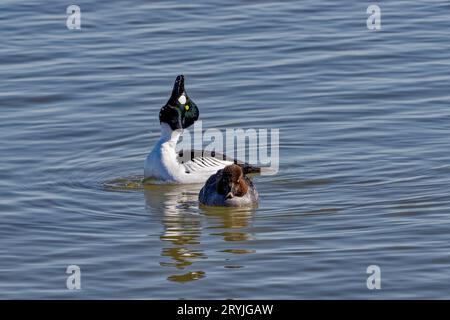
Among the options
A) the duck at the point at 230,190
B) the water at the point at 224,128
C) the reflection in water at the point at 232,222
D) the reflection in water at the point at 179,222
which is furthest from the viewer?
the duck at the point at 230,190

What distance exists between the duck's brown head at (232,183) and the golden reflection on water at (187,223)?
0.65ft

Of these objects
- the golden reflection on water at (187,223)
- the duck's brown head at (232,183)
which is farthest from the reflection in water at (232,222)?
the duck's brown head at (232,183)

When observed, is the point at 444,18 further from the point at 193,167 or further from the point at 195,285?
the point at 195,285

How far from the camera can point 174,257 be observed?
1347 centimetres

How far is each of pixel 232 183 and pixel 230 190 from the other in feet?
0.29

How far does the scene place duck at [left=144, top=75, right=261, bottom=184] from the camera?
54.9ft

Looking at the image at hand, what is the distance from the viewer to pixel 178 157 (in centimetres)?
1708

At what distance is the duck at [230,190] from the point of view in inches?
601

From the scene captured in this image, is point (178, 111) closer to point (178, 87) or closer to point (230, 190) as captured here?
point (178, 87)

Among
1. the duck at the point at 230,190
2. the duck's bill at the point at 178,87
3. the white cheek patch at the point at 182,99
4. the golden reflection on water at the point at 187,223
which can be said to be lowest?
the golden reflection on water at the point at 187,223

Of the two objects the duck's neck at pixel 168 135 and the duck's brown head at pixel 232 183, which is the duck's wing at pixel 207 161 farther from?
the duck's brown head at pixel 232 183

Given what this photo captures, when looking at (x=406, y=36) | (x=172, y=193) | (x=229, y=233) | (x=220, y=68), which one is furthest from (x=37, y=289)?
(x=406, y=36)

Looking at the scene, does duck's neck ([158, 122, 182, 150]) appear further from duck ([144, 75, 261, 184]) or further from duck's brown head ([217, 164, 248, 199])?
duck's brown head ([217, 164, 248, 199])

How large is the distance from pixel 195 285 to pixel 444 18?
12.3 m
